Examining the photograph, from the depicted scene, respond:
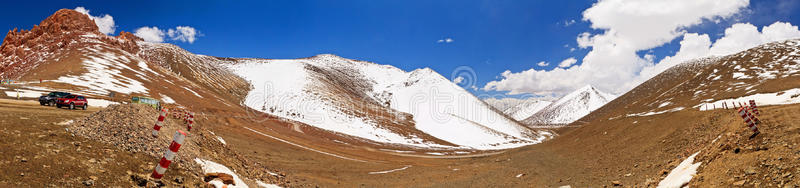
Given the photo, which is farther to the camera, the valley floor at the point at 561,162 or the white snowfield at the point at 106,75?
the white snowfield at the point at 106,75

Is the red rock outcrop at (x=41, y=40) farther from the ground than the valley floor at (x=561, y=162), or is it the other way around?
the red rock outcrop at (x=41, y=40)

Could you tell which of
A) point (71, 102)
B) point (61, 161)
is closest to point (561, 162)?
point (61, 161)

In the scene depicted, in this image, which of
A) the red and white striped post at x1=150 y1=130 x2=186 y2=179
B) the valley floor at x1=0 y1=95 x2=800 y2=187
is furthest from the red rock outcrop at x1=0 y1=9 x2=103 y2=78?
the red and white striped post at x1=150 y1=130 x2=186 y2=179

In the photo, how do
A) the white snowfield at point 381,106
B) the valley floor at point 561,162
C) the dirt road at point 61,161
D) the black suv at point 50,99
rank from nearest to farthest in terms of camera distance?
the dirt road at point 61,161, the valley floor at point 561,162, the black suv at point 50,99, the white snowfield at point 381,106

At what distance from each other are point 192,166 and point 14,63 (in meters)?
98.2

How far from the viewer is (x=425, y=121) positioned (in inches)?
4756

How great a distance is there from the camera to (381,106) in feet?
451

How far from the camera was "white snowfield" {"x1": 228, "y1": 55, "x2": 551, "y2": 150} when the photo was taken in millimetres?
88938

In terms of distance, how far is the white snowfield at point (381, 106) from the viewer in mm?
88938

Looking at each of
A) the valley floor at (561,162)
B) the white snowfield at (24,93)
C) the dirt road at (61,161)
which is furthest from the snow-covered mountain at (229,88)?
the dirt road at (61,161)

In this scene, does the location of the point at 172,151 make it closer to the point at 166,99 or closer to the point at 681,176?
the point at 681,176

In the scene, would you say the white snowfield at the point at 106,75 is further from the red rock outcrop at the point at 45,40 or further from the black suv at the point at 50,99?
the black suv at the point at 50,99

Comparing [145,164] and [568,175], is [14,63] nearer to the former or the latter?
[145,164]

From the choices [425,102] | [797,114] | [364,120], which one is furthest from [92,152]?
[425,102]
